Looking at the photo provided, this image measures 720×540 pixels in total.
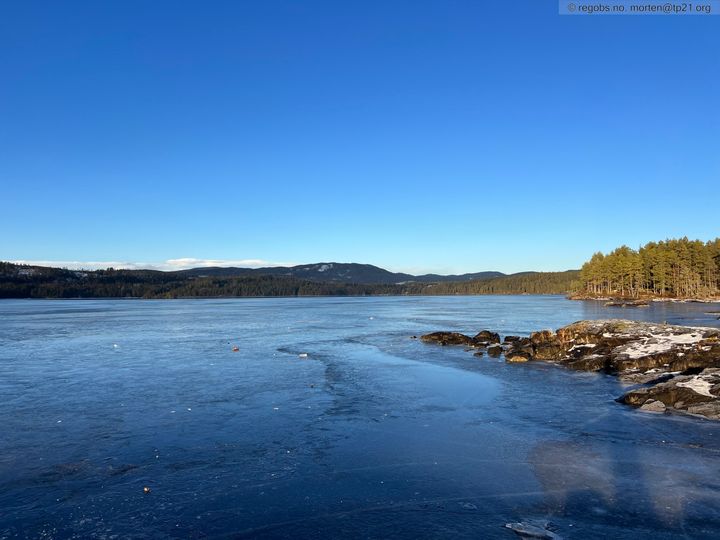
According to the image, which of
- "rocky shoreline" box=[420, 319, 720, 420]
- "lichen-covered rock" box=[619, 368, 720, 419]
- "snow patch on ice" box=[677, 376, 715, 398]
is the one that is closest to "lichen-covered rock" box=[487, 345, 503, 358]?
"rocky shoreline" box=[420, 319, 720, 420]

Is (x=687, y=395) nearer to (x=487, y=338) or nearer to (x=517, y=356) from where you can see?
(x=517, y=356)

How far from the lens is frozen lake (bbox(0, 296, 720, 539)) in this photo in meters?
9.12

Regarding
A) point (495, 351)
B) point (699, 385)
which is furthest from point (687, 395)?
point (495, 351)

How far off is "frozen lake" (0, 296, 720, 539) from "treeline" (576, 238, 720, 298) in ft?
317

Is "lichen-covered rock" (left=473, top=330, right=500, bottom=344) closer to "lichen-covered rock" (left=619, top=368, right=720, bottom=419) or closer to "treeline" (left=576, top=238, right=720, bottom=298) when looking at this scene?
"lichen-covered rock" (left=619, top=368, right=720, bottom=419)

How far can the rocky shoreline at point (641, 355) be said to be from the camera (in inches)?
688

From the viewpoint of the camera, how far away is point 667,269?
107125mm

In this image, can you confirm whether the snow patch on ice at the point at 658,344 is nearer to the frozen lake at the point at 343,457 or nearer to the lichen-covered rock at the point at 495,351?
the frozen lake at the point at 343,457

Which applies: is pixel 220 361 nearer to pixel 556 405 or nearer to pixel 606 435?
pixel 556 405

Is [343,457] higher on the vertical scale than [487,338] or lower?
lower

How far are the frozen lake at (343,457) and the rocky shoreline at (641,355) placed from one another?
1.46m

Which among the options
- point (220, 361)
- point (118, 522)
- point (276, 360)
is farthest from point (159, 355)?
point (118, 522)

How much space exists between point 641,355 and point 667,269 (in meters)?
97.0

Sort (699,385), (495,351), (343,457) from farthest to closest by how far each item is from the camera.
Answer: (495,351)
(699,385)
(343,457)
